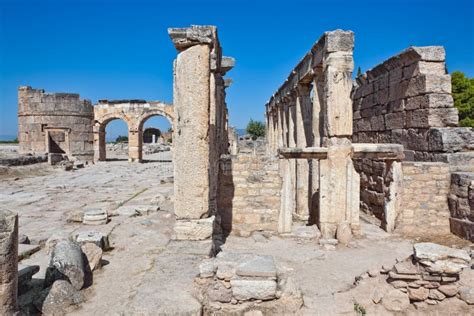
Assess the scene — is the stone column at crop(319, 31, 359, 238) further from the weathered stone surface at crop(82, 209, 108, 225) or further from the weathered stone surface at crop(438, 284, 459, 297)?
the weathered stone surface at crop(82, 209, 108, 225)

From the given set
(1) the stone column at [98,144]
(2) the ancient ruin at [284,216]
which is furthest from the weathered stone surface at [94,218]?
(1) the stone column at [98,144]

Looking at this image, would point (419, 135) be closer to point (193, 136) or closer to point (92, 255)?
point (193, 136)

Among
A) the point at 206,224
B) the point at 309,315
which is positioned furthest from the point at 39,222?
the point at 309,315

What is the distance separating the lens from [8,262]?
306cm

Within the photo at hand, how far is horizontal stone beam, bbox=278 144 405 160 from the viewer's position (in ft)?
24.5

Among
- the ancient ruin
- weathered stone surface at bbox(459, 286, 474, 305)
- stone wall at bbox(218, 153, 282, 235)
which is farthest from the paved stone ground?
weathered stone surface at bbox(459, 286, 474, 305)

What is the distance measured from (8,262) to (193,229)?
259 centimetres

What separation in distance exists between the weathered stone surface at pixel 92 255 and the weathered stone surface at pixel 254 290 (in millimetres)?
2033

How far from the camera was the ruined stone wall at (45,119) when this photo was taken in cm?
2278

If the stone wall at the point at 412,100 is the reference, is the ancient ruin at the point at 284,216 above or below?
below

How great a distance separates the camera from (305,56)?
31.6ft

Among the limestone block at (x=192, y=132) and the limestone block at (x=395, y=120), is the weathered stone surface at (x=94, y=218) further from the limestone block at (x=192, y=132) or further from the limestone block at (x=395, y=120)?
the limestone block at (x=395, y=120)

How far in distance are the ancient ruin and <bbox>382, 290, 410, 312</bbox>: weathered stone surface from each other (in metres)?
0.02

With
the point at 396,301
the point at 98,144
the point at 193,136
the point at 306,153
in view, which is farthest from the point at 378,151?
the point at 98,144
